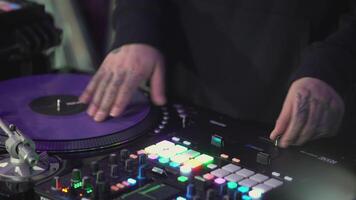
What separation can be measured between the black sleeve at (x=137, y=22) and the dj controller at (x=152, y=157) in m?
0.19

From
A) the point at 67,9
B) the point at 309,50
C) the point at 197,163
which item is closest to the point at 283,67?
the point at 309,50

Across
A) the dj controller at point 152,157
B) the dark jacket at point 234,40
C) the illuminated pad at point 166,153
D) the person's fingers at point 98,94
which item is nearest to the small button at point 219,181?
the dj controller at point 152,157

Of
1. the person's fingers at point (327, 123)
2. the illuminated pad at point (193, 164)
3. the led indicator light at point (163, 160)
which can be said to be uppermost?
the person's fingers at point (327, 123)

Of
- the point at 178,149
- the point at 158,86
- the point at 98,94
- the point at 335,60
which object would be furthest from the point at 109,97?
the point at 335,60

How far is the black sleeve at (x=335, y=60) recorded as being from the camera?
1.31 metres

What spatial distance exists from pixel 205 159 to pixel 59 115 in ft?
1.03

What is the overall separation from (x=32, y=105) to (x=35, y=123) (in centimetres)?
10

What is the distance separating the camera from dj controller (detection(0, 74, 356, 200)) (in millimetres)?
982

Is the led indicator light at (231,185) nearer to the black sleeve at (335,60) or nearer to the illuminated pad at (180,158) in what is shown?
the illuminated pad at (180,158)

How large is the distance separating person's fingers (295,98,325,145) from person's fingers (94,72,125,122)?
1.19ft

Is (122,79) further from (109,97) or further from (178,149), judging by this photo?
(178,149)

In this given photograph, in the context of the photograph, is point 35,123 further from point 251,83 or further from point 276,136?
point 251,83

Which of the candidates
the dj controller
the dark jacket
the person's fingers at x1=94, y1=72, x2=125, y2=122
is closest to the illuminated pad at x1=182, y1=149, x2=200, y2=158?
the dj controller

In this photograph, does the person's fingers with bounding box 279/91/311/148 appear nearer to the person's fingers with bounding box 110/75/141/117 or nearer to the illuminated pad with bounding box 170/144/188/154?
the illuminated pad with bounding box 170/144/188/154
